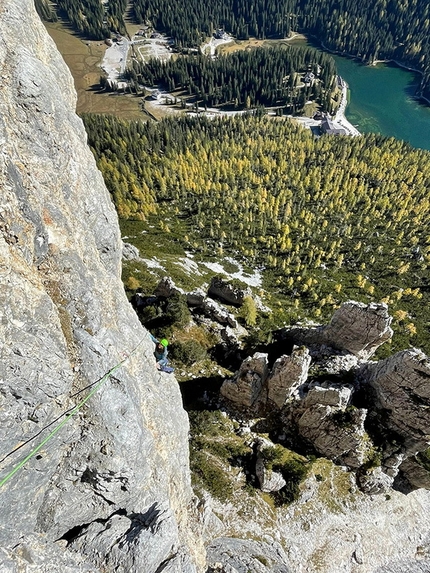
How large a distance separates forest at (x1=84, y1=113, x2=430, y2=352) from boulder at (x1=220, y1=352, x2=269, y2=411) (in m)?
28.7

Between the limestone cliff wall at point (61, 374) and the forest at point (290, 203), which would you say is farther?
the forest at point (290, 203)

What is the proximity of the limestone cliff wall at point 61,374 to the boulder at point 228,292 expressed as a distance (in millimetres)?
32177

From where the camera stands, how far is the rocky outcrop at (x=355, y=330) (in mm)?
37844

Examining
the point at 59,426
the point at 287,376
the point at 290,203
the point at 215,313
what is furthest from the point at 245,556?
the point at 290,203

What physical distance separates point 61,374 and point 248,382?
23166 millimetres

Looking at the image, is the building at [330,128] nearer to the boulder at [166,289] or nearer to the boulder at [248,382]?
the boulder at [166,289]

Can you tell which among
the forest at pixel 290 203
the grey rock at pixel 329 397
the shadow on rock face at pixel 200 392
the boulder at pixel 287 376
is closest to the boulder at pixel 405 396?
the grey rock at pixel 329 397

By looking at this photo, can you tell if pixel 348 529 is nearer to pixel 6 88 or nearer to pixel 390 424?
pixel 390 424

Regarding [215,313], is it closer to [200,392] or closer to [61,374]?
[200,392]

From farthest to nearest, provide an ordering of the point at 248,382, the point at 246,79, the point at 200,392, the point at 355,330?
the point at 246,79, the point at 355,330, the point at 200,392, the point at 248,382

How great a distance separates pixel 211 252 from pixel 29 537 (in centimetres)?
7531

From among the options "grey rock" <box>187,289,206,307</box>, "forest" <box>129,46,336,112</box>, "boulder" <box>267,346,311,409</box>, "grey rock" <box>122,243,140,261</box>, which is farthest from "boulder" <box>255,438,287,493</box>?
"forest" <box>129,46,336,112</box>

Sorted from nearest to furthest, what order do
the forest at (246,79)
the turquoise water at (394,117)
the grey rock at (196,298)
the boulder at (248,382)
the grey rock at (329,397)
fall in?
the grey rock at (329,397) → the boulder at (248,382) → the grey rock at (196,298) → the turquoise water at (394,117) → the forest at (246,79)

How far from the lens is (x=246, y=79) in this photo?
18750 cm
